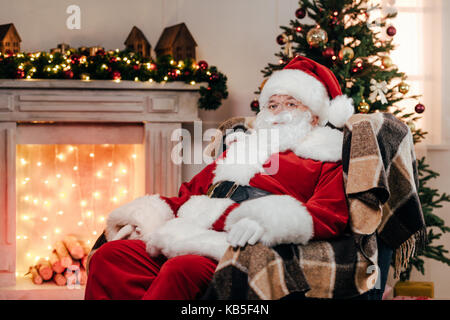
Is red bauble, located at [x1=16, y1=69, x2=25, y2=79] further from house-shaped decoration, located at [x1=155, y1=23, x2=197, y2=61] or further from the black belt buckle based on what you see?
the black belt buckle

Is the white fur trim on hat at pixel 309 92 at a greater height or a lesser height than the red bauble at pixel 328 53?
lesser

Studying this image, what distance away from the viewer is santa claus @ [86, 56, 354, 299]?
1375 millimetres

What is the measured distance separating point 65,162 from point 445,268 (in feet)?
9.54

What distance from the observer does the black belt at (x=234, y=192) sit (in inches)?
70.9

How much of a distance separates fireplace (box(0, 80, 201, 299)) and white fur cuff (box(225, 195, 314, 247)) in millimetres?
1784

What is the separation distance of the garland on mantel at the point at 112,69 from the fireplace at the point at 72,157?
0.16ft

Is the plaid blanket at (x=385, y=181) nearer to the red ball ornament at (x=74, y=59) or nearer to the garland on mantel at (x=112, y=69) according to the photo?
the garland on mantel at (x=112, y=69)

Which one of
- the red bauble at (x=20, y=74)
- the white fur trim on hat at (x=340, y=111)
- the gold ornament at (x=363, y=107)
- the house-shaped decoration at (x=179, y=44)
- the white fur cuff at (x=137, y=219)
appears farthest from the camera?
the house-shaped decoration at (x=179, y=44)

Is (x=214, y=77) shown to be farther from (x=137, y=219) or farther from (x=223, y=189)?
(x=137, y=219)

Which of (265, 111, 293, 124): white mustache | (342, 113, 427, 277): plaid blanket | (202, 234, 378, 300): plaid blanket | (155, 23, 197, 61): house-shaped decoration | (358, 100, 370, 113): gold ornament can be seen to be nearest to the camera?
(202, 234, 378, 300): plaid blanket

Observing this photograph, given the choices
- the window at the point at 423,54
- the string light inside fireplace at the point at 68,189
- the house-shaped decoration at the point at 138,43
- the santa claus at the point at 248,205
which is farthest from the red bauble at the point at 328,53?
the string light inside fireplace at the point at 68,189

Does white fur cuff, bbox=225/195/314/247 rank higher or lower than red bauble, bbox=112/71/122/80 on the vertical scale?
lower

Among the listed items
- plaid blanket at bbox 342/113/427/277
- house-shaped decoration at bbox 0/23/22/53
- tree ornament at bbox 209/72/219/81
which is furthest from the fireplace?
plaid blanket at bbox 342/113/427/277

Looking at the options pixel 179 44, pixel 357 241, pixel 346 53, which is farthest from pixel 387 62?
pixel 357 241
